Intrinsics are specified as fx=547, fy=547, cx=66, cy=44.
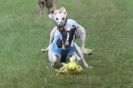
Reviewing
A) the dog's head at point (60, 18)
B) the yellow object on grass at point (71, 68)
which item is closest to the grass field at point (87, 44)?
the yellow object on grass at point (71, 68)

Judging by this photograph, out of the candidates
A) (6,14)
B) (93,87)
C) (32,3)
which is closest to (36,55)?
(93,87)

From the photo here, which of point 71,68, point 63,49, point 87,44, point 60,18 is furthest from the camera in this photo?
point 87,44

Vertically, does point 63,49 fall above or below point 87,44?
above

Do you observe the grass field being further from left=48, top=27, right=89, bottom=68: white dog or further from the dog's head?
the dog's head

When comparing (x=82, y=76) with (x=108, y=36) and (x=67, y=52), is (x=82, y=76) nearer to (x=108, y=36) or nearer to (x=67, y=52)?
(x=67, y=52)

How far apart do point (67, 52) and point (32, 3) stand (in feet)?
32.2

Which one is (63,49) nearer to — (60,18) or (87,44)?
(60,18)

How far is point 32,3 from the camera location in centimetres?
1894

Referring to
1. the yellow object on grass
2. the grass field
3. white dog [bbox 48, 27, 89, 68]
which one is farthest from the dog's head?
the grass field

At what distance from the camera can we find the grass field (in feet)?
28.6

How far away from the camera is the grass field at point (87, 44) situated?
873 centimetres

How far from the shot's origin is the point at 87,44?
11.9m

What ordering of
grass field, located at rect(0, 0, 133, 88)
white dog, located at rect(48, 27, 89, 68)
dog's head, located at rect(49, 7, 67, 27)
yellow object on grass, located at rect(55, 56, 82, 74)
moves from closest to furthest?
grass field, located at rect(0, 0, 133, 88) → yellow object on grass, located at rect(55, 56, 82, 74) → white dog, located at rect(48, 27, 89, 68) → dog's head, located at rect(49, 7, 67, 27)

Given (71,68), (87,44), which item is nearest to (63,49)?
(71,68)
